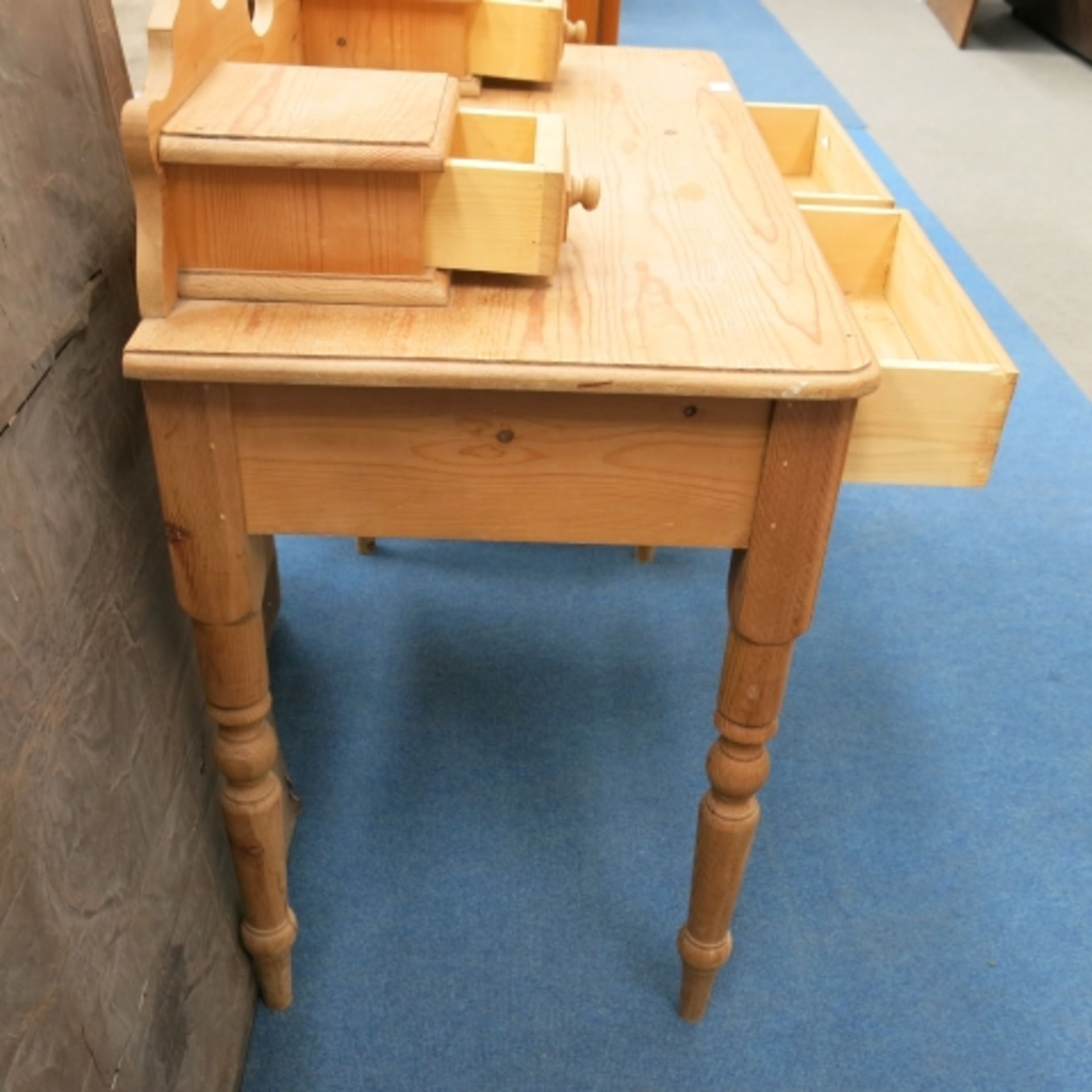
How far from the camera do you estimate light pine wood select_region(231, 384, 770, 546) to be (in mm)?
Answer: 830

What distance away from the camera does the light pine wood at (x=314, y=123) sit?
0.76 meters

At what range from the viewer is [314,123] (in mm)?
791

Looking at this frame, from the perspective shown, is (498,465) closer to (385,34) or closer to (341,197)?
(341,197)

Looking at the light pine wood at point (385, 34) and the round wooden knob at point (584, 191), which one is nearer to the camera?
the round wooden knob at point (584, 191)

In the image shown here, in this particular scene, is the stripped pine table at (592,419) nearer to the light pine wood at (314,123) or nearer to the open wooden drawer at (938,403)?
the open wooden drawer at (938,403)

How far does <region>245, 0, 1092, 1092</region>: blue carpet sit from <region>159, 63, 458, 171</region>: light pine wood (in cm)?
90

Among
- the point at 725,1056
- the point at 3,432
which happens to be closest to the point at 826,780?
the point at 725,1056

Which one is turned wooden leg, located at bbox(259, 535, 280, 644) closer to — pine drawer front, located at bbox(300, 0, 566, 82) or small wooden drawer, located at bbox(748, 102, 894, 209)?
pine drawer front, located at bbox(300, 0, 566, 82)

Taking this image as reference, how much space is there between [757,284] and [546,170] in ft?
0.63

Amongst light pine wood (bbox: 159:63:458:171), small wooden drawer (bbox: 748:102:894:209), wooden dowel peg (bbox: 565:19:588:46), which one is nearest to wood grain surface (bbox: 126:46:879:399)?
light pine wood (bbox: 159:63:458:171)

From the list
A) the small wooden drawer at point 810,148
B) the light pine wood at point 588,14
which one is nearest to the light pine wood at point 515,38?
the small wooden drawer at point 810,148

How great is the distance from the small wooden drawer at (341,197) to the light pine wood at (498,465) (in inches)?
3.3

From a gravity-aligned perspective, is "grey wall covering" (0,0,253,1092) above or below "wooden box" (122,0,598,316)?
below

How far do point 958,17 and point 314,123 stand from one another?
4947 mm
